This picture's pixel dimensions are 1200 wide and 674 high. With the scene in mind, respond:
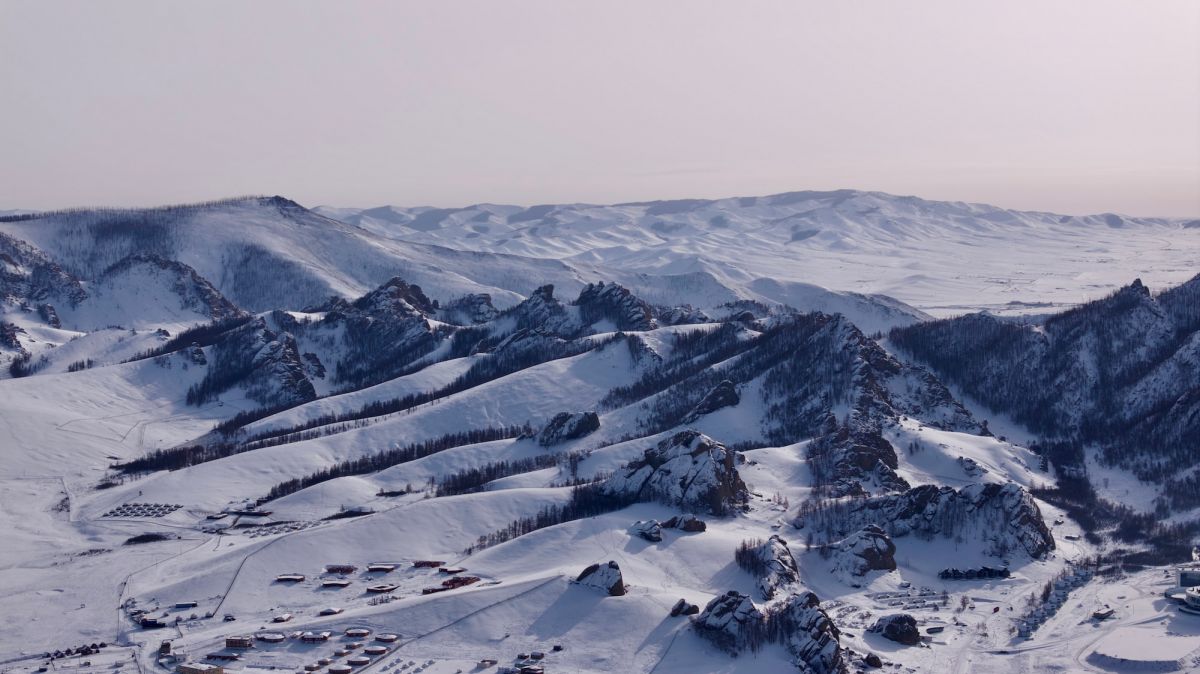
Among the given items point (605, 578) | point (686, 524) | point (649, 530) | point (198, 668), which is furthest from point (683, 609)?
point (198, 668)

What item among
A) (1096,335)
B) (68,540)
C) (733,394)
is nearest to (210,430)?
(68,540)

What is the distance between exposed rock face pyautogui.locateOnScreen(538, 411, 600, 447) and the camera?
160250mm

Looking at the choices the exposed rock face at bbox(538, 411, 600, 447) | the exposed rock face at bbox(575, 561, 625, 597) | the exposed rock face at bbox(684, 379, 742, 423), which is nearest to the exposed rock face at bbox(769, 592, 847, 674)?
the exposed rock face at bbox(575, 561, 625, 597)

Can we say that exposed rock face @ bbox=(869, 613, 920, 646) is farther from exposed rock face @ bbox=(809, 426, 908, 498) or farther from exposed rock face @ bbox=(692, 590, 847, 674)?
exposed rock face @ bbox=(809, 426, 908, 498)

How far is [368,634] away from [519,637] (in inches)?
402

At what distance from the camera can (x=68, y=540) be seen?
132 m

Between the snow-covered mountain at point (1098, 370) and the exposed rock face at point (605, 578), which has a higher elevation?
the snow-covered mountain at point (1098, 370)

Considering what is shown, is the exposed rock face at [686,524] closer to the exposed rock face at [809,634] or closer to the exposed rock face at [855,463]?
the exposed rock face at [809,634]

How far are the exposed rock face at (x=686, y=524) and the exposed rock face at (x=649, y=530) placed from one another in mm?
1031

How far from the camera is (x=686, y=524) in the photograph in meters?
113

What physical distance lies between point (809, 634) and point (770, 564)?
16236 mm

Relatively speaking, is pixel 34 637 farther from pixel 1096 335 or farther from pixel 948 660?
pixel 1096 335

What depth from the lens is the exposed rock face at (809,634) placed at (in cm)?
8512

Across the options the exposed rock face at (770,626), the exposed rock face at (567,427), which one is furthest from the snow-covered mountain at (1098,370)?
the exposed rock face at (770,626)
